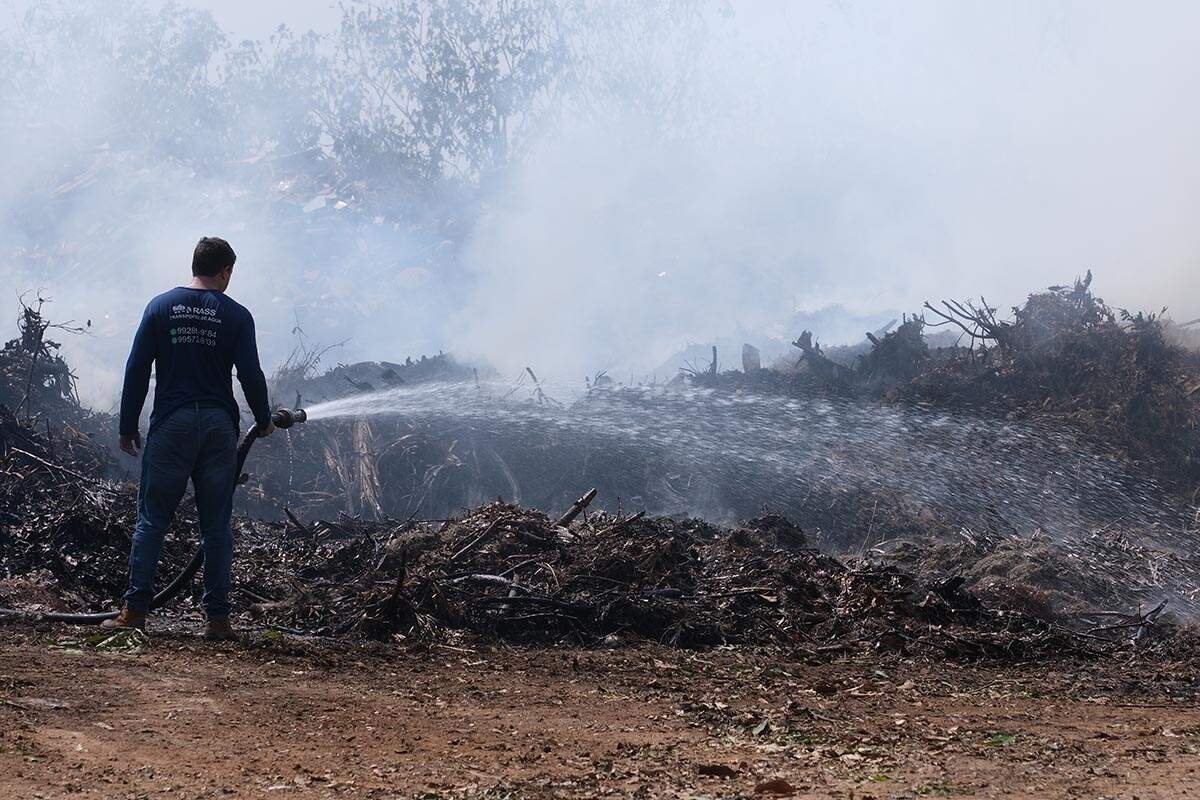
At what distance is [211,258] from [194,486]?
43.8 inches

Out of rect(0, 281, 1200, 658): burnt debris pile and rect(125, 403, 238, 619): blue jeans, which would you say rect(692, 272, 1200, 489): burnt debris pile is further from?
rect(125, 403, 238, 619): blue jeans

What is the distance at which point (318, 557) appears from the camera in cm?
743

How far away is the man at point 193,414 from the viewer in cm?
520

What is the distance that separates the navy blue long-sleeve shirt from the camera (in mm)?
5195

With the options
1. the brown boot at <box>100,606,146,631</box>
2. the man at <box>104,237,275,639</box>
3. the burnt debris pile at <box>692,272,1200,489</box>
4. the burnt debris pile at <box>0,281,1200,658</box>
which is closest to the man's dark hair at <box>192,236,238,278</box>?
the man at <box>104,237,275,639</box>

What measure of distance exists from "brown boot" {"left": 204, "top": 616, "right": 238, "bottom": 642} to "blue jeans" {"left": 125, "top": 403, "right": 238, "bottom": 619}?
1.0 inches

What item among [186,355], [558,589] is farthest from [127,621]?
[558,589]

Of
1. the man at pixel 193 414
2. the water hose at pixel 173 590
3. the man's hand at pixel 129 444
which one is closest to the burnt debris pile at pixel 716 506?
the water hose at pixel 173 590

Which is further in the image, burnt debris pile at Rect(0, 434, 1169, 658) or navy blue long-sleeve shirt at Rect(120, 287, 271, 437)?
burnt debris pile at Rect(0, 434, 1169, 658)

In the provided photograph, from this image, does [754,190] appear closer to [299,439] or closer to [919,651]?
[299,439]

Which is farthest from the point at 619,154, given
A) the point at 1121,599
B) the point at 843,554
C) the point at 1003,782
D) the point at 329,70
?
the point at 1003,782

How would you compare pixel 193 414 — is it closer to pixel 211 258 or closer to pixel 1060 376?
pixel 211 258

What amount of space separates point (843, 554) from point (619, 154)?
870 inches

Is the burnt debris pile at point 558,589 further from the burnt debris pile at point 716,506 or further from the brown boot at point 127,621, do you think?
the brown boot at point 127,621
